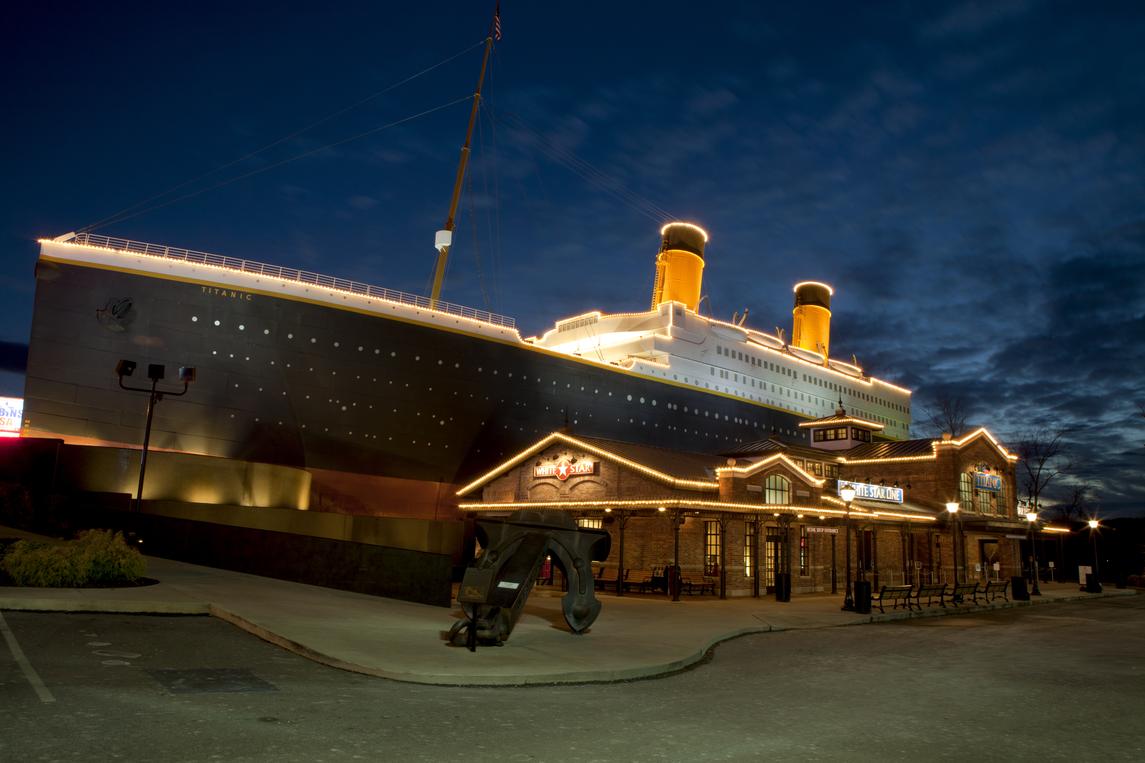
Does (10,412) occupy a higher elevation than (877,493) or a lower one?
higher

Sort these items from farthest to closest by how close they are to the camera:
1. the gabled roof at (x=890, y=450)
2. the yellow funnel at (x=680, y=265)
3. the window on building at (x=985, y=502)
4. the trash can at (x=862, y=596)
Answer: the yellow funnel at (x=680, y=265) → the gabled roof at (x=890, y=450) → the window on building at (x=985, y=502) → the trash can at (x=862, y=596)

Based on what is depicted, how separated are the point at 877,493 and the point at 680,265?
2582cm

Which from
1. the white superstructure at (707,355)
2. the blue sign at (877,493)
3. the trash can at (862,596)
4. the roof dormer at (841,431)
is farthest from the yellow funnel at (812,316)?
the trash can at (862,596)

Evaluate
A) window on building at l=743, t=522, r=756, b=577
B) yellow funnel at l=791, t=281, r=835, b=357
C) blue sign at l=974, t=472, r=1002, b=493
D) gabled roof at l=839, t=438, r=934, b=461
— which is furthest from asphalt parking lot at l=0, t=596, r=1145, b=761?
yellow funnel at l=791, t=281, r=835, b=357

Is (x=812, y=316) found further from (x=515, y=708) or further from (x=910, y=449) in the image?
(x=515, y=708)

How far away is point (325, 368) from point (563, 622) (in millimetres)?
17218

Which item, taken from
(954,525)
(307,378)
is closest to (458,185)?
(307,378)

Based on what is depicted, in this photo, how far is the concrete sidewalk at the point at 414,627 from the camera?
10.1 m

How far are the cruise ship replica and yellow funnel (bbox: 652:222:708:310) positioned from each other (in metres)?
12.2

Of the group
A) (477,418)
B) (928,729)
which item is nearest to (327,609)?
(928,729)

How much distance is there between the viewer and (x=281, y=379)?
28906 millimetres

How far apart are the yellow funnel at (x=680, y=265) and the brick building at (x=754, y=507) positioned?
1919 centimetres

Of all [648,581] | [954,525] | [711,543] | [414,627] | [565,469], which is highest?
[565,469]

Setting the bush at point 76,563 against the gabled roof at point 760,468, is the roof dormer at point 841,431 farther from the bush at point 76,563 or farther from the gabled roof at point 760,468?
the bush at point 76,563
